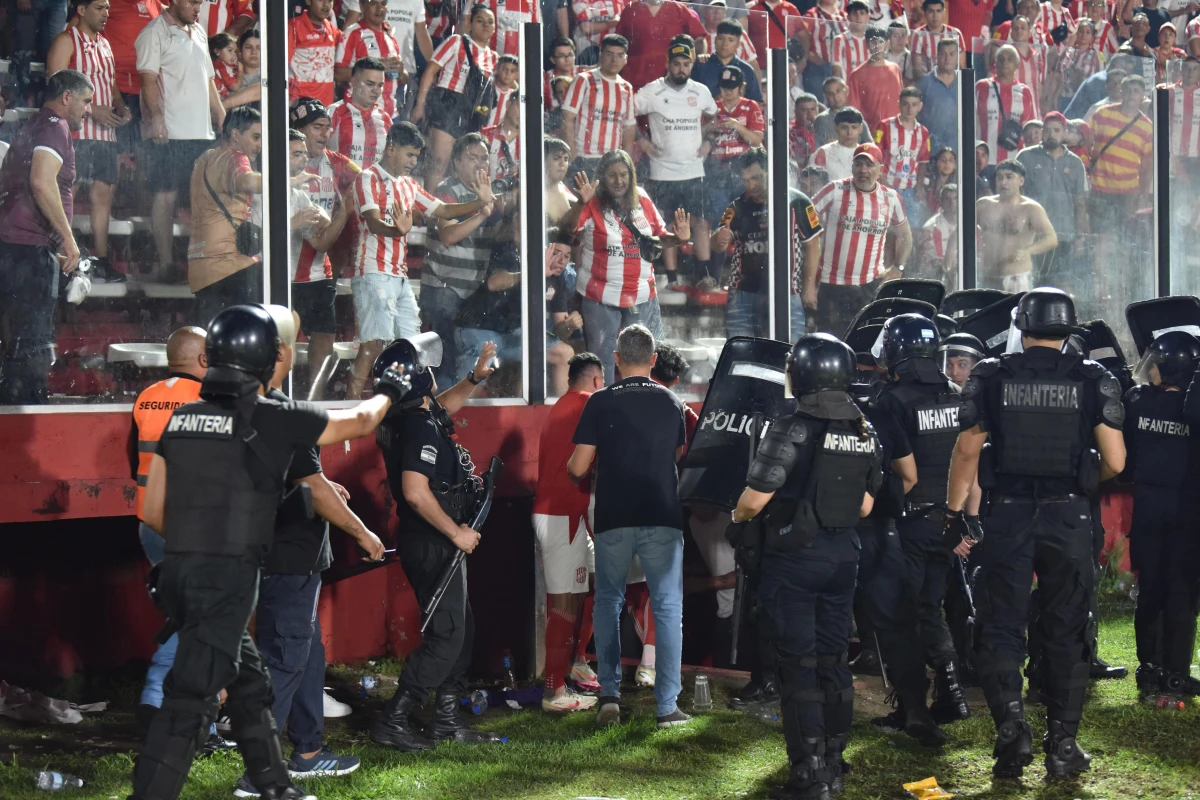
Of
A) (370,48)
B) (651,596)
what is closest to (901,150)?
(370,48)

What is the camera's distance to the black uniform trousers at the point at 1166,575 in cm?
763

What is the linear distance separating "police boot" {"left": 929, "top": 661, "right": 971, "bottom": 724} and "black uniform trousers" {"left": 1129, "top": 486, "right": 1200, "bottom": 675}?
1.34 meters

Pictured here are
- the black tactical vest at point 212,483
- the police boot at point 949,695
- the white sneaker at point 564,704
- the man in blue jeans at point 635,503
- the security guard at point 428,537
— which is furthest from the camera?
the white sneaker at point 564,704

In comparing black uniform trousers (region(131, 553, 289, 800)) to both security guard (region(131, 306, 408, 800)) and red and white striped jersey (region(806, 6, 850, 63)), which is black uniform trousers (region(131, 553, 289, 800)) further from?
red and white striped jersey (region(806, 6, 850, 63))

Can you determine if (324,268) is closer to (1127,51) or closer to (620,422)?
(620,422)

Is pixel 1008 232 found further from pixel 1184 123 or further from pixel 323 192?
pixel 323 192

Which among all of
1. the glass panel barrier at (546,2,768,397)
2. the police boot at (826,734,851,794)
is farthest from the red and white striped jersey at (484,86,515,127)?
the police boot at (826,734,851,794)

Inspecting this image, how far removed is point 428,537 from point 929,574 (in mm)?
2555

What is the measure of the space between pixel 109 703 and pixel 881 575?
4.09 metres

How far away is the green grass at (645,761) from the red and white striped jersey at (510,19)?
4.16m

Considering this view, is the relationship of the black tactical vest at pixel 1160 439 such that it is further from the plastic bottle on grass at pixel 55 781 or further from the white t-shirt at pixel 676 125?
the plastic bottle on grass at pixel 55 781

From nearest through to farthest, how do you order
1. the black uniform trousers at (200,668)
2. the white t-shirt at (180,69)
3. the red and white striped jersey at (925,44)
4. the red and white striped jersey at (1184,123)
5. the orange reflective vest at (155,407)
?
the black uniform trousers at (200,668) → the orange reflective vest at (155,407) → the white t-shirt at (180,69) → the red and white striped jersey at (925,44) → the red and white striped jersey at (1184,123)

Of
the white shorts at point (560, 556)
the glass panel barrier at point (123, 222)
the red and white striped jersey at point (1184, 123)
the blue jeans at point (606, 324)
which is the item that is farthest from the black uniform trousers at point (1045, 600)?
the red and white striped jersey at point (1184, 123)

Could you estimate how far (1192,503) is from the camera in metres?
7.70
